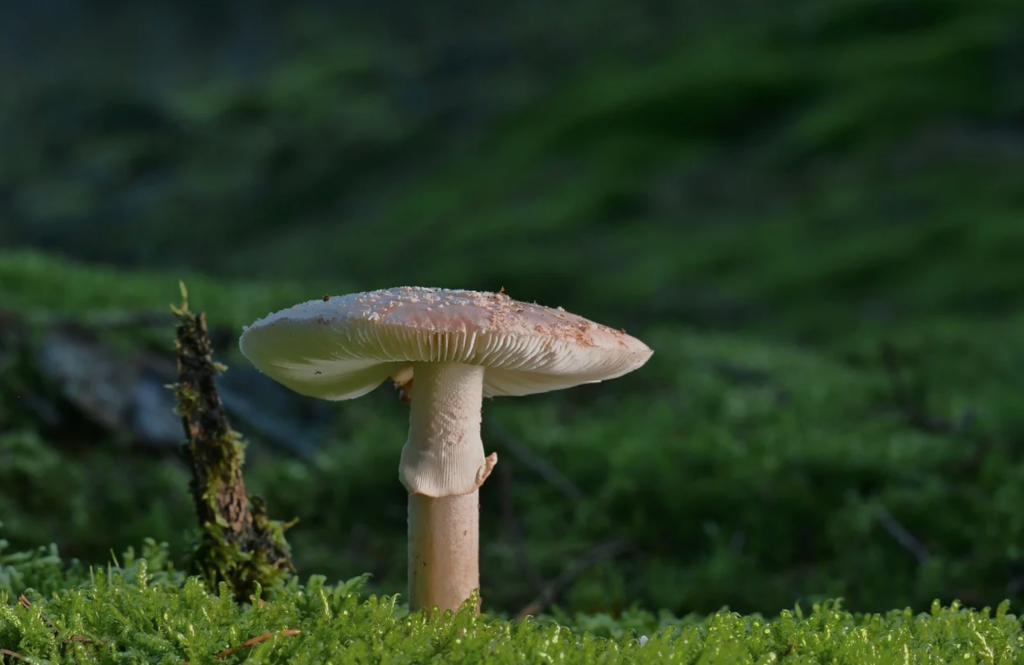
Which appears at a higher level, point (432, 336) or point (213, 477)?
point (432, 336)

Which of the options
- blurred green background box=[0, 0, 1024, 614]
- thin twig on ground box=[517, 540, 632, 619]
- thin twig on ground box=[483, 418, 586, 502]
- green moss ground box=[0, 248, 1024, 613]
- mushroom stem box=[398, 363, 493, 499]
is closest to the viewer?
mushroom stem box=[398, 363, 493, 499]

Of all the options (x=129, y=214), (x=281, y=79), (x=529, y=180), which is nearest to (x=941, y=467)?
(x=529, y=180)

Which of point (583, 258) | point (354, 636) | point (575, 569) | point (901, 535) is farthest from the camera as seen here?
point (583, 258)

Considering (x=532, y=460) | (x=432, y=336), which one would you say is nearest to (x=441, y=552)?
(x=432, y=336)

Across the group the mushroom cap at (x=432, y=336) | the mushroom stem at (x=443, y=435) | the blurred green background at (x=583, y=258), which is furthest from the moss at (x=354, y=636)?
the blurred green background at (x=583, y=258)

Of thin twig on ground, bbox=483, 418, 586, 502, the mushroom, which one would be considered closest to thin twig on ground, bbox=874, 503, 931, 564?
thin twig on ground, bbox=483, 418, 586, 502

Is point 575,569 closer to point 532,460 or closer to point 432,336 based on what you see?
point 532,460

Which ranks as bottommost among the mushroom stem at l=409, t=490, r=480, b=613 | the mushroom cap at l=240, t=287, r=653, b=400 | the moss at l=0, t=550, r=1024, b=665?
the moss at l=0, t=550, r=1024, b=665

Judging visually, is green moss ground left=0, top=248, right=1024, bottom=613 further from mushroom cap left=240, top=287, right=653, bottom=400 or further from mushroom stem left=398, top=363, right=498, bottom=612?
mushroom cap left=240, top=287, right=653, bottom=400
